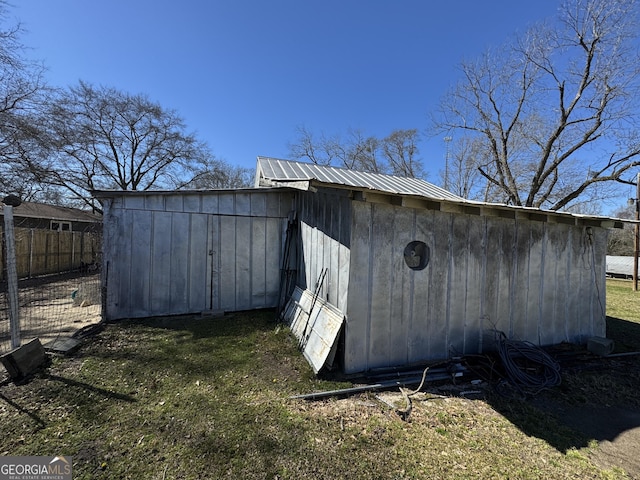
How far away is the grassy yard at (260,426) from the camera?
2.24m

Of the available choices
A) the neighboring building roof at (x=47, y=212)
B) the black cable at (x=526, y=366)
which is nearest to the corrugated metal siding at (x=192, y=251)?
the black cable at (x=526, y=366)

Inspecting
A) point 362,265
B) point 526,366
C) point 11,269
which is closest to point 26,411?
point 11,269

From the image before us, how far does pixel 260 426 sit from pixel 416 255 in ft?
10.2

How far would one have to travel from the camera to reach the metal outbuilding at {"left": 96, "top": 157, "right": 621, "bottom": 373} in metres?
3.83

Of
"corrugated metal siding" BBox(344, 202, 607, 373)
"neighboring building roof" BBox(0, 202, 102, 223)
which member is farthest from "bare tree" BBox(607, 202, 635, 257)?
"neighboring building roof" BBox(0, 202, 102, 223)

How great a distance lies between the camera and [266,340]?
192 inches

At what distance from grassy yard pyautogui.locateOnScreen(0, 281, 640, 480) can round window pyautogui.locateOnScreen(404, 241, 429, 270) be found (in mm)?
1684

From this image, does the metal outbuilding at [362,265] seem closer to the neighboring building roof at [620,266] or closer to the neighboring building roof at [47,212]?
the neighboring building roof at [47,212]

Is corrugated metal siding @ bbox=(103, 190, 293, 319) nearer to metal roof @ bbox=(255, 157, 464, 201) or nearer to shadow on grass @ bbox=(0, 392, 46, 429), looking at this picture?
metal roof @ bbox=(255, 157, 464, 201)

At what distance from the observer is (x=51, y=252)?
11.9m

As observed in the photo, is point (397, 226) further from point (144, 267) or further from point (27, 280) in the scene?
point (27, 280)

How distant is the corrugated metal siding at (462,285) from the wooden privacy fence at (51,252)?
933 cm

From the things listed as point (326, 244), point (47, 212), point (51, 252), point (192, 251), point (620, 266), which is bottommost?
point (620, 266)

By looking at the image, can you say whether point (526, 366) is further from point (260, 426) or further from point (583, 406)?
point (260, 426)
